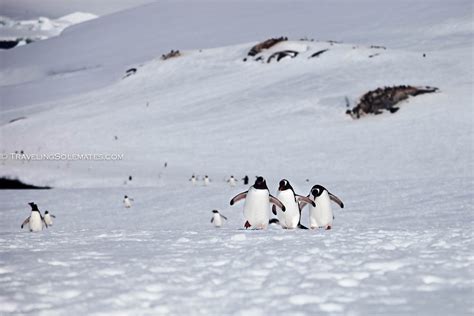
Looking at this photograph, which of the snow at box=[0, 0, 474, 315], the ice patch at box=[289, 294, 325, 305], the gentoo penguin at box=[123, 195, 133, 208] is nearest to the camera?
the ice patch at box=[289, 294, 325, 305]

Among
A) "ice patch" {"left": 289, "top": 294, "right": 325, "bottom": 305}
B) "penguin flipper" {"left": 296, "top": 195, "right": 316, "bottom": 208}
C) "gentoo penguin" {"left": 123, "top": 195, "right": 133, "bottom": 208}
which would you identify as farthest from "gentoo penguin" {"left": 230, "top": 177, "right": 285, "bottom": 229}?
"gentoo penguin" {"left": 123, "top": 195, "right": 133, "bottom": 208}

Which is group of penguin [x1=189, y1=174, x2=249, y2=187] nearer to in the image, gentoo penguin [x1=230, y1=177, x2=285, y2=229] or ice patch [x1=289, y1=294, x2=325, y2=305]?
gentoo penguin [x1=230, y1=177, x2=285, y2=229]

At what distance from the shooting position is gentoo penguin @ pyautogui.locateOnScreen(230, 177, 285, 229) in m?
8.54

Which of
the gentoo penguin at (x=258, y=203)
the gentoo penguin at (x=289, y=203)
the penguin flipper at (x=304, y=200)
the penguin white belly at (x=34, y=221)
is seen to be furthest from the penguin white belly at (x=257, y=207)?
the penguin white belly at (x=34, y=221)

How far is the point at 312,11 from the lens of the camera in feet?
308

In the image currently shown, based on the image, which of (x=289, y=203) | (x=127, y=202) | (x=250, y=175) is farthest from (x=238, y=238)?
(x=250, y=175)

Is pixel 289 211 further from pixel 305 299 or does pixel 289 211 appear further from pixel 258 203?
pixel 305 299

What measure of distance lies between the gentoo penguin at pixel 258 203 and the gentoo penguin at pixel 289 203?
26 centimetres

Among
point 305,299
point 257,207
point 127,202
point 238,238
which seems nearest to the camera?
point 305,299

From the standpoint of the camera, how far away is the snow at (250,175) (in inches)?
174

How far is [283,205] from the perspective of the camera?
853 centimetres

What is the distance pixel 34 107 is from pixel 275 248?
48200 millimetres

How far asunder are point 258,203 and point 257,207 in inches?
3.2

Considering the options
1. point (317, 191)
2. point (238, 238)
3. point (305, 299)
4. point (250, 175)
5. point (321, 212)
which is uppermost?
point (250, 175)
